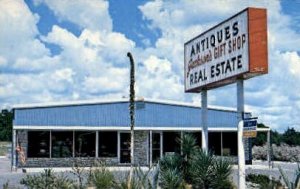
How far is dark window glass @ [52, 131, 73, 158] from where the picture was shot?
118ft

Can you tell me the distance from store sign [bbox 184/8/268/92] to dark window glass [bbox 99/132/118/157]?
16.9 m

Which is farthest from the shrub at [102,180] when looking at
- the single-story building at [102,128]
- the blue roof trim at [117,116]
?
the blue roof trim at [117,116]

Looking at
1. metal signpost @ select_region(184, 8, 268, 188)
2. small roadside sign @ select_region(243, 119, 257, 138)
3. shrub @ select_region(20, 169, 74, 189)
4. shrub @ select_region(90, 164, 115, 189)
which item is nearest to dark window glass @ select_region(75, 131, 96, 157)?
metal signpost @ select_region(184, 8, 268, 188)

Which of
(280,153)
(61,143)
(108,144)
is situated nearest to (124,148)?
(108,144)

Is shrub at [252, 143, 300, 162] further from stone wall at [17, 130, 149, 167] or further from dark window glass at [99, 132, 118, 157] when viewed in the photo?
dark window glass at [99, 132, 118, 157]

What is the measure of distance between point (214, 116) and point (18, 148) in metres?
12.0

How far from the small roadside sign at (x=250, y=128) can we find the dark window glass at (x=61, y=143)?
71.4 ft

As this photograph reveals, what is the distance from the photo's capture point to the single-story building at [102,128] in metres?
35.4

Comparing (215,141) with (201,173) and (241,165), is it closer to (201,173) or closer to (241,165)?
(201,173)

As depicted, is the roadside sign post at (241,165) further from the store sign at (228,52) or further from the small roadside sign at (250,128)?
the store sign at (228,52)

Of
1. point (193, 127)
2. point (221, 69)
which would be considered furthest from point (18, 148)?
point (221, 69)

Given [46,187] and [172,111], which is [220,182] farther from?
[172,111]

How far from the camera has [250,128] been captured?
611 inches

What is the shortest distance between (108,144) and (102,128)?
1.38 meters
